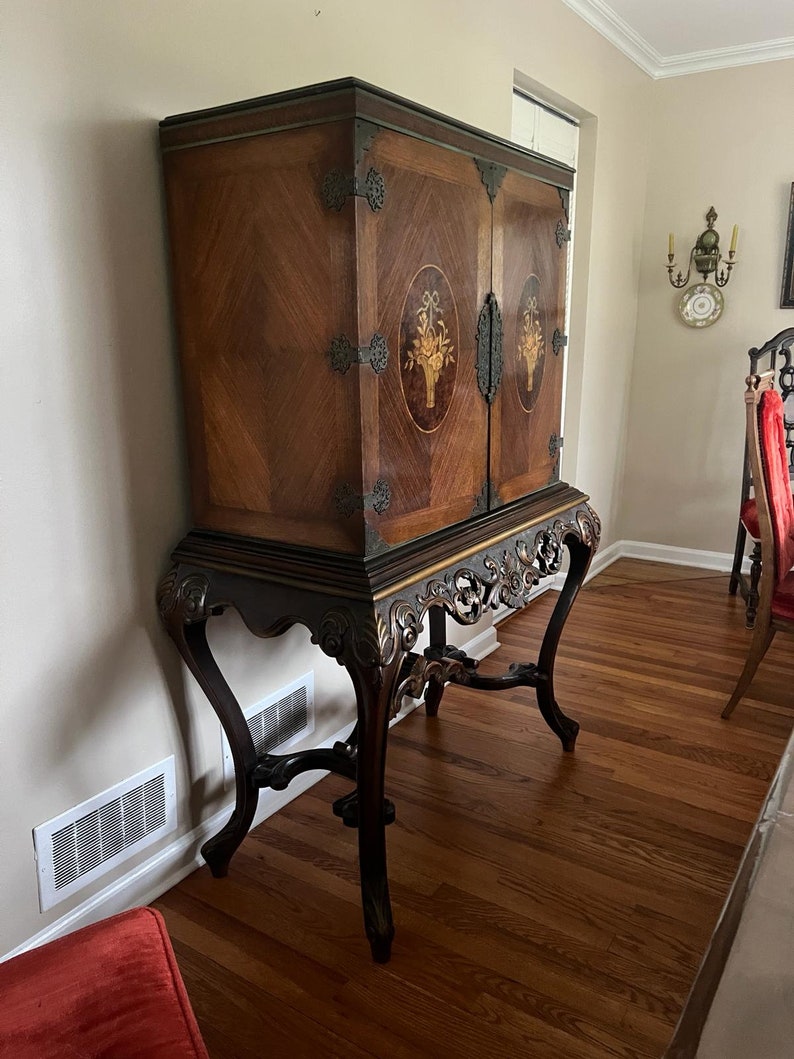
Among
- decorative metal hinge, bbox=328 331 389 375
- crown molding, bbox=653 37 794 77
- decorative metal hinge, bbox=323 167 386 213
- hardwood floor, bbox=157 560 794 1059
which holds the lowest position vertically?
hardwood floor, bbox=157 560 794 1059

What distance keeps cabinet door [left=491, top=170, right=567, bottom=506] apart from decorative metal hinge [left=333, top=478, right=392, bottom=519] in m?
0.45

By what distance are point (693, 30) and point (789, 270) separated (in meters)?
1.17

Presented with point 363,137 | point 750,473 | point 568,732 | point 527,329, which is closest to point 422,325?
point 363,137

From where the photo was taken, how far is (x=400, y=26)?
219cm

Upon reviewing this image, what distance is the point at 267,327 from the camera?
1.51 metres

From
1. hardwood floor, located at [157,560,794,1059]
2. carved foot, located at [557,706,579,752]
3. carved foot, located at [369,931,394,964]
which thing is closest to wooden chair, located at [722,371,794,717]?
hardwood floor, located at [157,560,794,1059]

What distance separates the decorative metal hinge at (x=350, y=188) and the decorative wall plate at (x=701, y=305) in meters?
3.12

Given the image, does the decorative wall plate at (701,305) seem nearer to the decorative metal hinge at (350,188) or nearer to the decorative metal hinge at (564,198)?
the decorative metal hinge at (564,198)

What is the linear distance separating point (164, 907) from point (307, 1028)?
481 mm

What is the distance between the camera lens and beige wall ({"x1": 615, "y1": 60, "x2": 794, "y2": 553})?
12.5 ft

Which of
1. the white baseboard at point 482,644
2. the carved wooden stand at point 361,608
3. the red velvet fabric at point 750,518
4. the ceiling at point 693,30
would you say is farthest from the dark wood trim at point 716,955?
the ceiling at point 693,30

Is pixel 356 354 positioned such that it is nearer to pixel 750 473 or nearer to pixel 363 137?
pixel 363 137

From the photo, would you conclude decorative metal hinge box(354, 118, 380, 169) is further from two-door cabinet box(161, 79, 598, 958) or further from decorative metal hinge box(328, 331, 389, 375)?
decorative metal hinge box(328, 331, 389, 375)

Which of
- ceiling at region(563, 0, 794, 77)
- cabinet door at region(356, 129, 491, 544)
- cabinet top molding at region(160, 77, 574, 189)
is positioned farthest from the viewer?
ceiling at region(563, 0, 794, 77)
